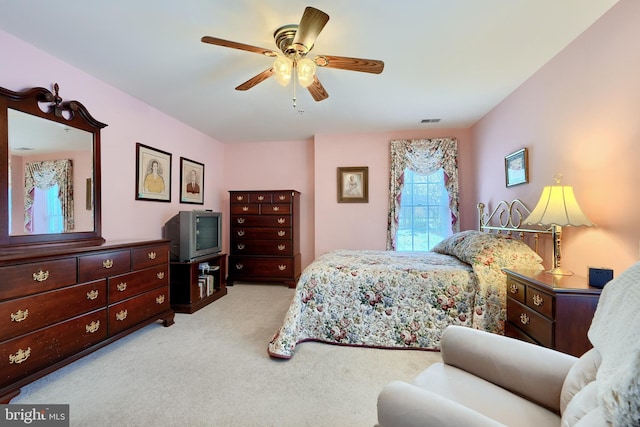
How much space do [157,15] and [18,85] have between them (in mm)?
1321

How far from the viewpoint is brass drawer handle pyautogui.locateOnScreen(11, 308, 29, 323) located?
1674 mm

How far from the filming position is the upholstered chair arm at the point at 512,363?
1052mm

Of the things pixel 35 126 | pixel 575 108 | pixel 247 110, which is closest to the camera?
pixel 575 108

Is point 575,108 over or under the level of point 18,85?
under

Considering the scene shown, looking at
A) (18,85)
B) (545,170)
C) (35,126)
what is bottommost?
(545,170)

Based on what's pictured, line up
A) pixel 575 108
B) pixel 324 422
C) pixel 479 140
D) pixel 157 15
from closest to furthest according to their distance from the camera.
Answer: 1. pixel 324 422
2. pixel 157 15
3. pixel 575 108
4. pixel 479 140

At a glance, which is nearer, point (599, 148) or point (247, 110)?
point (599, 148)

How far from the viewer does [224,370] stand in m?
2.06

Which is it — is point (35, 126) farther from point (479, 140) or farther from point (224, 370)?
point (479, 140)

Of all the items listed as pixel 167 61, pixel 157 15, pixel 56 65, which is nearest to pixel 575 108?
pixel 157 15

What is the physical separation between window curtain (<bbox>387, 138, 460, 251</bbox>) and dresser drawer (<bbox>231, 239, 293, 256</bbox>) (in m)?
1.66

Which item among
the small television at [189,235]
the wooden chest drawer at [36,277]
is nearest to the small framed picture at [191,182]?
the small television at [189,235]

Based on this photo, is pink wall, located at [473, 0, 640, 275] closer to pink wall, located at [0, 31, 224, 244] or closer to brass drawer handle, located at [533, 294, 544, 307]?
brass drawer handle, located at [533, 294, 544, 307]

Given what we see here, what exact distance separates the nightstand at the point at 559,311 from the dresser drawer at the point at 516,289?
0.09 feet
